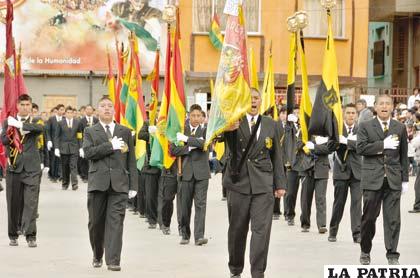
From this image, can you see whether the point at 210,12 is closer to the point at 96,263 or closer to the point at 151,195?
the point at 151,195

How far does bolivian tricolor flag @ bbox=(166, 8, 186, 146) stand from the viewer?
53.5ft

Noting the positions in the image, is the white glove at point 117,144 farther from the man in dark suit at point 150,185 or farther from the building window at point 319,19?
the building window at point 319,19

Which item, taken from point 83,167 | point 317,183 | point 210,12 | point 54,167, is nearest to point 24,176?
point 317,183

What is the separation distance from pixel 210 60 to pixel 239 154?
26083mm

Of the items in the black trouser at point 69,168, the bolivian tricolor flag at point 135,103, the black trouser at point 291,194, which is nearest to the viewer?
the black trouser at point 291,194

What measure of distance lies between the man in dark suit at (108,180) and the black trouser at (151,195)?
190 inches

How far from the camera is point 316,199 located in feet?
55.8

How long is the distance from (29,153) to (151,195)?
3577 millimetres

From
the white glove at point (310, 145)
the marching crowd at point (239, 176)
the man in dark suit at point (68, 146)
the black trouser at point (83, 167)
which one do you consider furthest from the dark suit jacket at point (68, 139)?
the white glove at point (310, 145)

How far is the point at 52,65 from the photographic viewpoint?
119 ft

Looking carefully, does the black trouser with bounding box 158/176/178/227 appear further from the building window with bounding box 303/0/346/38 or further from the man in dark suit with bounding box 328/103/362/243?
the building window with bounding box 303/0/346/38

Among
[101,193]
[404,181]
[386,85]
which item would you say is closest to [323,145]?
[404,181]

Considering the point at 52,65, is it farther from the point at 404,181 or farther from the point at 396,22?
the point at 404,181

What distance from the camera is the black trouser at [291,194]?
1811 cm
